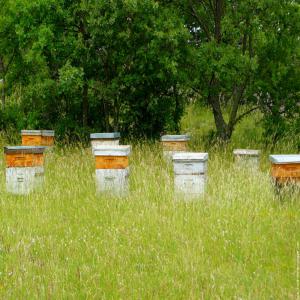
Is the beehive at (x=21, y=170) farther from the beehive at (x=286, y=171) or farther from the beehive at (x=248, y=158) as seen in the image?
the beehive at (x=248, y=158)

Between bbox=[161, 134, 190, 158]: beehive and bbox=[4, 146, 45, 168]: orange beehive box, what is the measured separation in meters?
3.33

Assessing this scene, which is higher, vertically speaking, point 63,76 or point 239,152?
point 63,76

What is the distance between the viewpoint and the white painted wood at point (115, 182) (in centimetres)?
802

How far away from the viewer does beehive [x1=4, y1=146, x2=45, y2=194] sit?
26.7 feet

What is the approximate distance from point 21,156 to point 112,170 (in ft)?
4.69

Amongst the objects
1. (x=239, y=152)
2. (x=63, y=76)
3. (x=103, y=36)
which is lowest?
(x=239, y=152)

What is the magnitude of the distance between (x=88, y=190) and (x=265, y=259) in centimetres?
373

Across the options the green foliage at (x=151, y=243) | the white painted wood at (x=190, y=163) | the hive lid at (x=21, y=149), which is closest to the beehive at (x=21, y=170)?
the hive lid at (x=21, y=149)

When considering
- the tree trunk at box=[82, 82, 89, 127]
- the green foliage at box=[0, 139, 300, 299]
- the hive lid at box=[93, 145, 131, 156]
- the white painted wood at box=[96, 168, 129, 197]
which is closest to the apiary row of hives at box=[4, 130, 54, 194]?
the green foliage at box=[0, 139, 300, 299]

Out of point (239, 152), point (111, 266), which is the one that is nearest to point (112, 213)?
point (111, 266)

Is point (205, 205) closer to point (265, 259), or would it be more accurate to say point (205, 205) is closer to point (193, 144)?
point (265, 259)

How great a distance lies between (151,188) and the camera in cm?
804

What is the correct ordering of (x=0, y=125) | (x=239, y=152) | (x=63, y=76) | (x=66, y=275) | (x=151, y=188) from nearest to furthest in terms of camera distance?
(x=66, y=275) < (x=151, y=188) < (x=239, y=152) < (x=63, y=76) < (x=0, y=125)

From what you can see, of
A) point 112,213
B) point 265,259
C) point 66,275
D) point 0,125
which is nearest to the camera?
point 66,275
